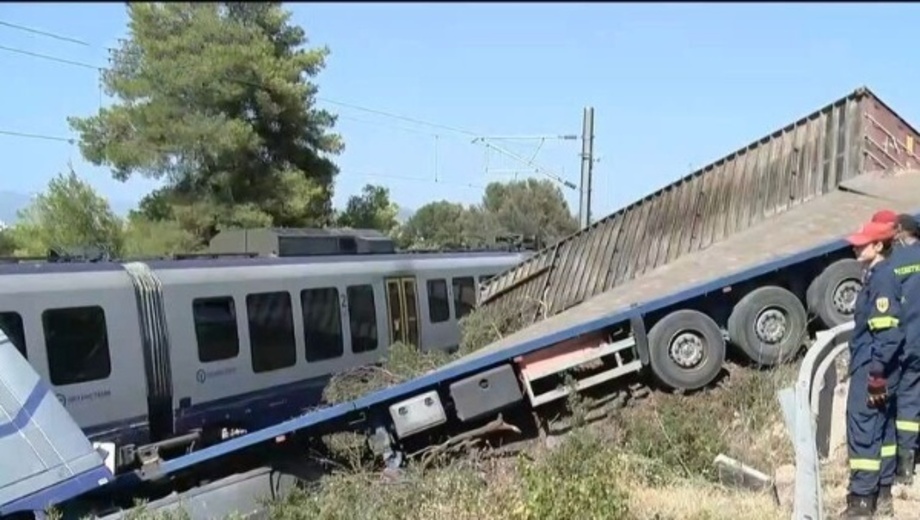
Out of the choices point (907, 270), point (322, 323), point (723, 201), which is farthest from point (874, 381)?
point (322, 323)

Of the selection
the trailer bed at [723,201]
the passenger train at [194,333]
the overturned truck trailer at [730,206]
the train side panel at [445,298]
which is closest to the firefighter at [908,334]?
the overturned truck trailer at [730,206]

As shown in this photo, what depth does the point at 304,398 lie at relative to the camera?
12797 mm

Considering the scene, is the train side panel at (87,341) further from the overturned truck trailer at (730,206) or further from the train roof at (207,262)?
the overturned truck trailer at (730,206)

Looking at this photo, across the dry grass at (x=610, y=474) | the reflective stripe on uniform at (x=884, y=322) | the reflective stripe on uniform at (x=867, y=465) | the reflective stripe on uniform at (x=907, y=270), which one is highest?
the reflective stripe on uniform at (x=907, y=270)

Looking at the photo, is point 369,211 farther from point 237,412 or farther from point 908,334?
point 908,334

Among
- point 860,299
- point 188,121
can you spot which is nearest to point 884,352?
point 860,299

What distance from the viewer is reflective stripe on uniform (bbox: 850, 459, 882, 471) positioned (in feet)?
18.3

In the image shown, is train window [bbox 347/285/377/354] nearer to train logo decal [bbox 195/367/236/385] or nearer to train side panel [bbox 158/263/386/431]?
train side panel [bbox 158/263/386/431]

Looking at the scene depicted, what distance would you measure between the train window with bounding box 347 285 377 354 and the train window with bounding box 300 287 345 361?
277 mm

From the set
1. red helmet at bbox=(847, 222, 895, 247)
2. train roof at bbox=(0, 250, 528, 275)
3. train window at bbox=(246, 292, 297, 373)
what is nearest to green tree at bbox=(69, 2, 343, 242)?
train roof at bbox=(0, 250, 528, 275)

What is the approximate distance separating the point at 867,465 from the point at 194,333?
7.52 meters

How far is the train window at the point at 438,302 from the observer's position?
1616cm

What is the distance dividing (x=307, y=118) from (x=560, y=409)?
60.5 ft

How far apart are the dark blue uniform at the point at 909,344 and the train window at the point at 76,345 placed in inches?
287
